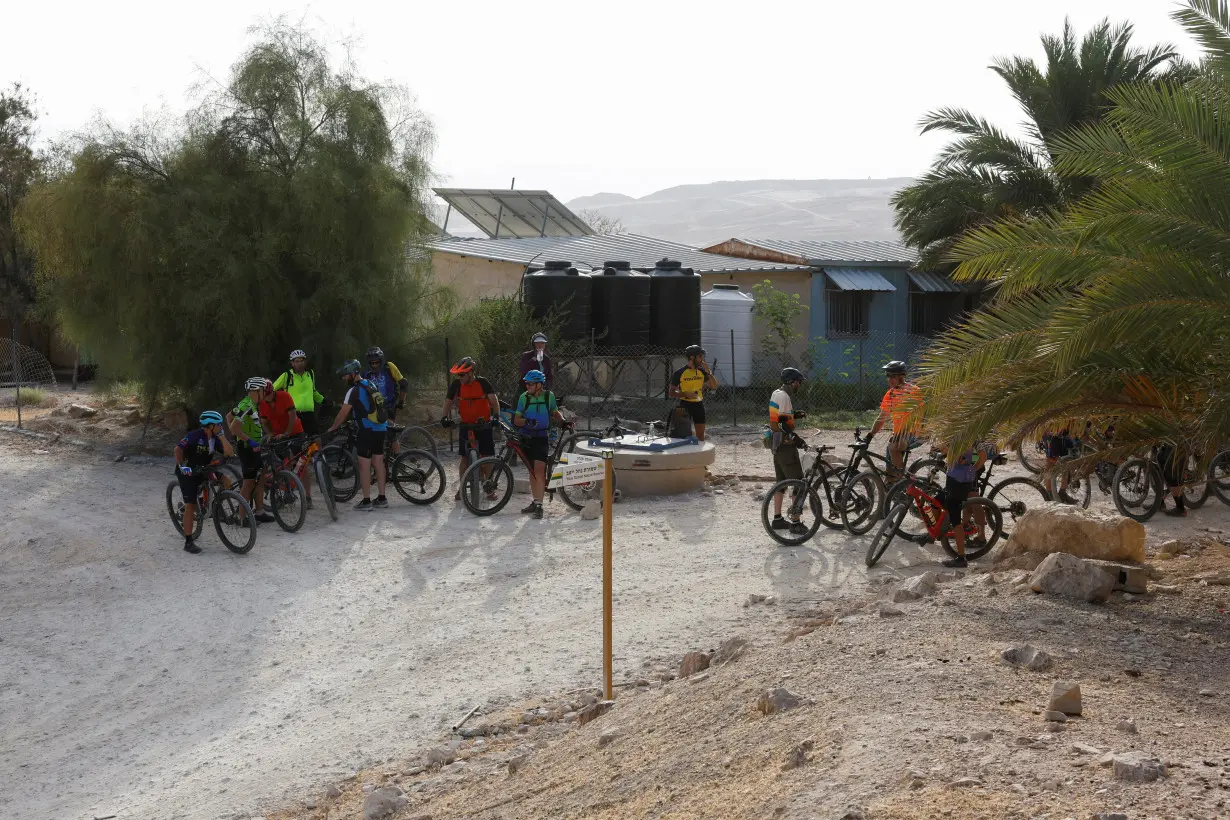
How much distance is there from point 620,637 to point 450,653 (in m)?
1.25

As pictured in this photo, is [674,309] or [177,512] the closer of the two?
[177,512]

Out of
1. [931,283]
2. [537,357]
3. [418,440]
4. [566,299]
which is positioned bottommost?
[418,440]

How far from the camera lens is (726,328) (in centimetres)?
2420

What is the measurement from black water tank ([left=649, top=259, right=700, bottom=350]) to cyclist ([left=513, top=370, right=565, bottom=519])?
933 centimetres

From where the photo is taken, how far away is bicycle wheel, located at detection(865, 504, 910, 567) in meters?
10.5

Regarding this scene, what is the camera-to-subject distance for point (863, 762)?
4.86 metres

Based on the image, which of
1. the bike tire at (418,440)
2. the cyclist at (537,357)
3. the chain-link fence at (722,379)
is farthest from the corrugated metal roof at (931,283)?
the cyclist at (537,357)

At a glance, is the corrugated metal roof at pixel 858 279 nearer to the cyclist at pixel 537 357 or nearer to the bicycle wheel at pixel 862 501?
the cyclist at pixel 537 357

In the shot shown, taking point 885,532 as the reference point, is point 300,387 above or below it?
above

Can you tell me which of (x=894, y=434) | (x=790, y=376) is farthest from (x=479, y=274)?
(x=894, y=434)

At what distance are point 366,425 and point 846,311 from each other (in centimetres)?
1581

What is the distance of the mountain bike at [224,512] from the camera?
11961 millimetres

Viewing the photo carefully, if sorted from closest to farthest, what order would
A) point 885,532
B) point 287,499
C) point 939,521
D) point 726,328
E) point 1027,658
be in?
point 1027,658 → point 885,532 → point 939,521 → point 287,499 → point 726,328

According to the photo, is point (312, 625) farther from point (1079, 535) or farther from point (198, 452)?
point (1079, 535)
